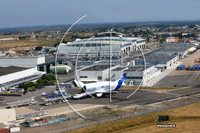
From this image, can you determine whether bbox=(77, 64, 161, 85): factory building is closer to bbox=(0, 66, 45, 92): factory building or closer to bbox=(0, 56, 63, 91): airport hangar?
bbox=(0, 66, 45, 92): factory building

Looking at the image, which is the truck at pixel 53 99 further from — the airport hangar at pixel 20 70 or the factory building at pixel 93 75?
the factory building at pixel 93 75

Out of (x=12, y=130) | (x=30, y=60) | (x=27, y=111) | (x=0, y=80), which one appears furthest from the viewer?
(x=30, y=60)

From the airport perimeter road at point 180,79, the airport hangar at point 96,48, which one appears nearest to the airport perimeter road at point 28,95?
the airport perimeter road at point 180,79

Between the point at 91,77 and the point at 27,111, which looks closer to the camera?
A: the point at 27,111

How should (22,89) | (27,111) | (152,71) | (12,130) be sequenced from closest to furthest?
(12,130) → (27,111) → (22,89) → (152,71)

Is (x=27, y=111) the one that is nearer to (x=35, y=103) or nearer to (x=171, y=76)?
(x=35, y=103)

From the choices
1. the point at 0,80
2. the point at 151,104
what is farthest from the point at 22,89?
the point at 151,104

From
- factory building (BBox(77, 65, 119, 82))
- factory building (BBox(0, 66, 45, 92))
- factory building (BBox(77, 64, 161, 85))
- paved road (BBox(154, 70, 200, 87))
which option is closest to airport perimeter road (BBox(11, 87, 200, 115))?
paved road (BBox(154, 70, 200, 87))
